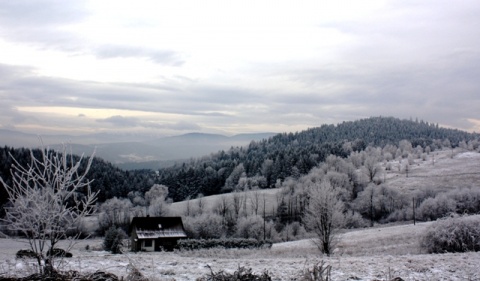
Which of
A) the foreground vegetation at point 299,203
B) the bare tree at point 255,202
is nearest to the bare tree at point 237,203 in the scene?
the foreground vegetation at point 299,203

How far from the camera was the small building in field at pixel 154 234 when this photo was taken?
59.2 meters

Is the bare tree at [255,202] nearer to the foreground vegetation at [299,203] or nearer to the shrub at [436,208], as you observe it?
the foreground vegetation at [299,203]

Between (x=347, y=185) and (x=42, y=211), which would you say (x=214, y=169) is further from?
(x=42, y=211)

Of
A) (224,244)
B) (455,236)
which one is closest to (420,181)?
(224,244)

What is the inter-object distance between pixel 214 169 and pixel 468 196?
300 ft

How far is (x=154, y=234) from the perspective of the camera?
60062 mm

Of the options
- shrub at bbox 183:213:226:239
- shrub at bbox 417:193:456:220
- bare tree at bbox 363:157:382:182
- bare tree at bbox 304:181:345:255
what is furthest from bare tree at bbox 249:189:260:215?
bare tree at bbox 304:181:345:255

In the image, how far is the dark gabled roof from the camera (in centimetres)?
5997

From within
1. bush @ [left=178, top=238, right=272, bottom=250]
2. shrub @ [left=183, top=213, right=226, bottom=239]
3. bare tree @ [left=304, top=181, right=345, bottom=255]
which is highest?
bare tree @ [left=304, top=181, right=345, bottom=255]

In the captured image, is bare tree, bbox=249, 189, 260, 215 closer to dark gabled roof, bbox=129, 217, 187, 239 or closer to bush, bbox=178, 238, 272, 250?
dark gabled roof, bbox=129, 217, 187, 239

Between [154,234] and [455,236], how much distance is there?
43.0 metres

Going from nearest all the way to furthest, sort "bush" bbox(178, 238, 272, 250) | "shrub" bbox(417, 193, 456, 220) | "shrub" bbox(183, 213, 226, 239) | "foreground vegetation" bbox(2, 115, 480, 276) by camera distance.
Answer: "foreground vegetation" bbox(2, 115, 480, 276) → "bush" bbox(178, 238, 272, 250) → "shrub" bbox(183, 213, 226, 239) → "shrub" bbox(417, 193, 456, 220)

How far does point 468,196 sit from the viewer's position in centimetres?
8362

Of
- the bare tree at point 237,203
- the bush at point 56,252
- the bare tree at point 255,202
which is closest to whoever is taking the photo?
the bush at point 56,252
